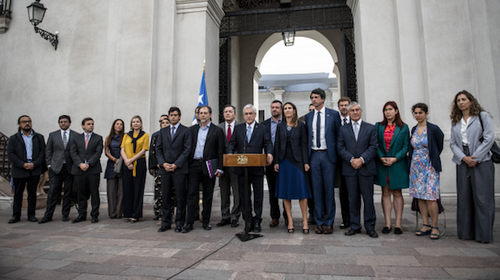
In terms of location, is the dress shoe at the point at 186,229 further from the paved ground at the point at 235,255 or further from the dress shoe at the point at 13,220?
the dress shoe at the point at 13,220

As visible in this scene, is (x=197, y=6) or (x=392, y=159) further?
(x=197, y=6)

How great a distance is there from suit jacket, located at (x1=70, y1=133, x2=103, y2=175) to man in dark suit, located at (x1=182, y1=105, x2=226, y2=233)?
6.95 feet

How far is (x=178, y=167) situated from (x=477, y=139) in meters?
3.86

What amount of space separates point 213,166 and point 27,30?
8.63m

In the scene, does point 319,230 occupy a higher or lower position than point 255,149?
lower

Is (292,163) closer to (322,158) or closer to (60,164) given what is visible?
(322,158)

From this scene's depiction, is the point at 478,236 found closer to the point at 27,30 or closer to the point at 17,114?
the point at 17,114

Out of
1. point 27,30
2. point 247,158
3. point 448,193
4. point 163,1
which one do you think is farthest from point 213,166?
point 27,30

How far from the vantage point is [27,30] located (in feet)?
30.4

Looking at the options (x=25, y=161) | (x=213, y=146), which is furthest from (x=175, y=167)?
(x=25, y=161)

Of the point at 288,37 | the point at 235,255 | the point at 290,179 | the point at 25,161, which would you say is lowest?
the point at 235,255

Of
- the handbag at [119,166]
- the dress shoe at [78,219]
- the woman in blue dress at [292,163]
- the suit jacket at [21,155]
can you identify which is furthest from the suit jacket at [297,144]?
the suit jacket at [21,155]

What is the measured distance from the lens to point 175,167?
14.5 ft

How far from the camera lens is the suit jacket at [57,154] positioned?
215 inches
